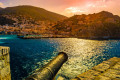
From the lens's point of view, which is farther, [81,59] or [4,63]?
[81,59]

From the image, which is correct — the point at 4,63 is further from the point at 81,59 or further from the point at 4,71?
the point at 81,59

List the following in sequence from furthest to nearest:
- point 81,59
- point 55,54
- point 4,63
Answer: point 55,54 → point 81,59 → point 4,63

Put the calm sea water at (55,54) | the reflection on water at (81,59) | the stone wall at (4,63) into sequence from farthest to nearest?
the reflection on water at (81,59)
the calm sea water at (55,54)
the stone wall at (4,63)

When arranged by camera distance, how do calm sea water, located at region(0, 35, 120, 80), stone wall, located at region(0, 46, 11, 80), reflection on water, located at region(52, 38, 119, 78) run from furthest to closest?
reflection on water, located at region(52, 38, 119, 78)
calm sea water, located at region(0, 35, 120, 80)
stone wall, located at region(0, 46, 11, 80)

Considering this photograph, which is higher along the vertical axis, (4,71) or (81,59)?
(4,71)

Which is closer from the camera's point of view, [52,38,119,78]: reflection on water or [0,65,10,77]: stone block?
[0,65,10,77]: stone block

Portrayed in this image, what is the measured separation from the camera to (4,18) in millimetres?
122312

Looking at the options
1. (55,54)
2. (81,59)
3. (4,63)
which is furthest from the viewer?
(55,54)

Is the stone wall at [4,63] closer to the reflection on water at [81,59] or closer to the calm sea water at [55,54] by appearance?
the calm sea water at [55,54]

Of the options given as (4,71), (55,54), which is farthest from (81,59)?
(4,71)

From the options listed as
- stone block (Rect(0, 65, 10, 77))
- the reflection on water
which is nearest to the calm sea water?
the reflection on water

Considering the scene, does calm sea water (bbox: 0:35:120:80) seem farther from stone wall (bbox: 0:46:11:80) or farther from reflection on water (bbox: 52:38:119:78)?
stone wall (bbox: 0:46:11:80)

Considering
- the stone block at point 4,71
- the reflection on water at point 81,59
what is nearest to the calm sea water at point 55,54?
the reflection on water at point 81,59

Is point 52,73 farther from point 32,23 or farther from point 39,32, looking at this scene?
point 32,23
